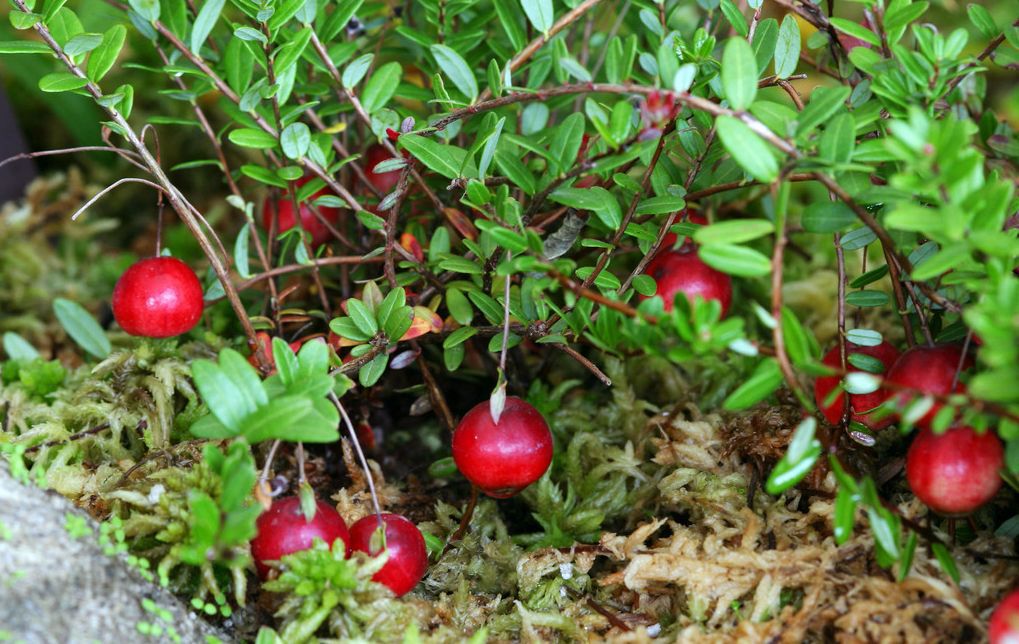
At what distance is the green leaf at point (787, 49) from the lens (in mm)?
1458

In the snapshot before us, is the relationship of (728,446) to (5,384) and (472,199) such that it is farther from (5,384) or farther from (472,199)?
(5,384)

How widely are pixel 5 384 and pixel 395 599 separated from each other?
1.11 m

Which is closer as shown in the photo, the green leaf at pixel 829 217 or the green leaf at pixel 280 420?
the green leaf at pixel 280 420

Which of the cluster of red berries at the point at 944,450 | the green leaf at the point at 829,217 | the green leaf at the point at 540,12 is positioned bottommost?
the cluster of red berries at the point at 944,450

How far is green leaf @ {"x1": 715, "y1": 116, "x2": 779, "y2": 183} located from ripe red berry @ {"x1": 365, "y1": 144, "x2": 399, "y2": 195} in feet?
2.96

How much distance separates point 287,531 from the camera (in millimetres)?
1314

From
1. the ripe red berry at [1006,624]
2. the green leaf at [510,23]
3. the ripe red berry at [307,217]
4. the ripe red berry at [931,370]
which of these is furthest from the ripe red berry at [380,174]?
the ripe red berry at [1006,624]

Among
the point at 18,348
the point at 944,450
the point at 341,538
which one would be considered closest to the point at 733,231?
the point at 944,450

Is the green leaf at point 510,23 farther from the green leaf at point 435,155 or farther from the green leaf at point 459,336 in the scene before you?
the green leaf at point 459,336

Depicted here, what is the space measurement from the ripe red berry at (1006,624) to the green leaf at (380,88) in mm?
1236

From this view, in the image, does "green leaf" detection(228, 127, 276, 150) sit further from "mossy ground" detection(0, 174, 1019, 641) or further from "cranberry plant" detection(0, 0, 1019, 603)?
"mossy ground" detection(0, 174, 1019, 641)

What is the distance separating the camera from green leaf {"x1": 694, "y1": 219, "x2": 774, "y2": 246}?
1123 mm

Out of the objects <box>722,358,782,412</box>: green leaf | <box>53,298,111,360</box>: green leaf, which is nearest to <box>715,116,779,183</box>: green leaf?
<box>722,358,782,412</box>: green leaf

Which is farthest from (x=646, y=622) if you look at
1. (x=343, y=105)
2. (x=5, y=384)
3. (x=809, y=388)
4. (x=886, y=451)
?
(x=5, y=384)
